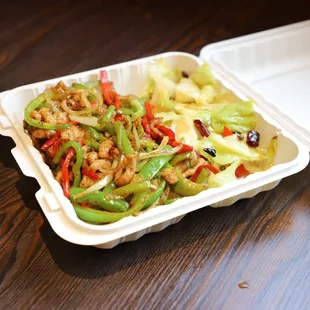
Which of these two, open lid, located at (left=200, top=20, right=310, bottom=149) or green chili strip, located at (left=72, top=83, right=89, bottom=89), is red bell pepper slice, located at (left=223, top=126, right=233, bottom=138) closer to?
open lid, located at (left=200, top=20, right=310, bottom=149)

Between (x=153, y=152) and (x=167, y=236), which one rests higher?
(x=153, y=152)

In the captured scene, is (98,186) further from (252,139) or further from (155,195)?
(252,139)

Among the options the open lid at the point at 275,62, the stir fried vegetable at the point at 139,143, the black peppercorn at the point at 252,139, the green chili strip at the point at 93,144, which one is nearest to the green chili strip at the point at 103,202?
the stir fried vegetable at the point at 139,143

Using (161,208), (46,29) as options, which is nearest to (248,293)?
(161,208)

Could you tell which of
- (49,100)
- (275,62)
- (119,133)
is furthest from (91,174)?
(275,62)

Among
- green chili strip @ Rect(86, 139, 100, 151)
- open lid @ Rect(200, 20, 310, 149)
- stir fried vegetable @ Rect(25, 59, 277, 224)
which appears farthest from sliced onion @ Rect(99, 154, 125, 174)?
open lid @ Rect(200, 20, 310, 149)

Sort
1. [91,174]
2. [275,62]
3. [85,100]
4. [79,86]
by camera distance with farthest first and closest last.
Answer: [275,62] < [79,86] < [85,100] < [91,174]

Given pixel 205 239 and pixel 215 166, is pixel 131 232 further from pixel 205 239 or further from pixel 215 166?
pixel 215 166
